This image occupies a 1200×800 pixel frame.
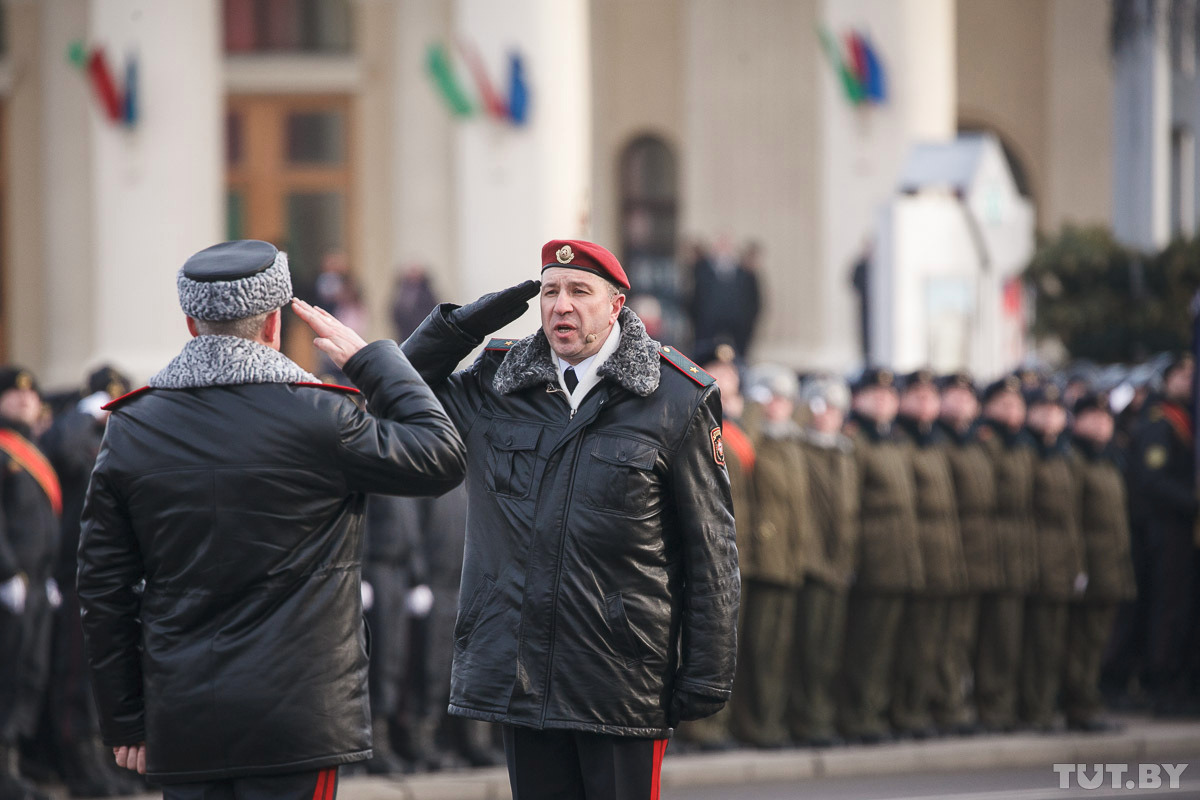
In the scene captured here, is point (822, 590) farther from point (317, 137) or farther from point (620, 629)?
point (317, 137)

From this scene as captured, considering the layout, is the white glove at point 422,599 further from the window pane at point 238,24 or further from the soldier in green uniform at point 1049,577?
the window pane at point 238,24

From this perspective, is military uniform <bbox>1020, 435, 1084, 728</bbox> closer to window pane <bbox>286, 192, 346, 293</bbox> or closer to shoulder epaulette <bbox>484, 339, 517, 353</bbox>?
shoulder epaulette <bbox>484, 339, 517, 353</bbox>

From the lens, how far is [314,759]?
14.0ft

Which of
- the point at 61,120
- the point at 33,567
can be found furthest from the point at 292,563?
the point at 61,120

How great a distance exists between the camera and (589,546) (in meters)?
4.89

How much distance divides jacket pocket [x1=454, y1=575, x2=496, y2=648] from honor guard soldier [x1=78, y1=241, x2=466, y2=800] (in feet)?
2.07

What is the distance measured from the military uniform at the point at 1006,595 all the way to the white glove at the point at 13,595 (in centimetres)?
563

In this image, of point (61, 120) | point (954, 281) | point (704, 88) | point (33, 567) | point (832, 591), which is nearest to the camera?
point (33, 567)

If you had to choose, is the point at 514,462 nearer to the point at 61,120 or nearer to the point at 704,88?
the point at 61,120

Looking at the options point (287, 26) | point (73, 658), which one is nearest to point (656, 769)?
point (73, 658)

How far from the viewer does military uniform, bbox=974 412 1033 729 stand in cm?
1098

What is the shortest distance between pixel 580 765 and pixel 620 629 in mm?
396

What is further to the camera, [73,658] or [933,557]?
[933,557]

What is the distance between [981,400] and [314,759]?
7.92 m
